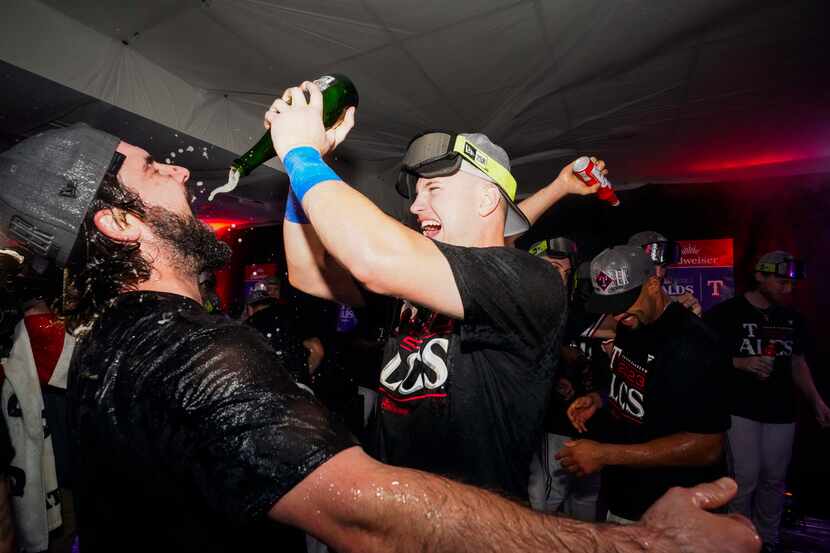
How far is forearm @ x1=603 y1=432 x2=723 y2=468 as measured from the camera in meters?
2.23

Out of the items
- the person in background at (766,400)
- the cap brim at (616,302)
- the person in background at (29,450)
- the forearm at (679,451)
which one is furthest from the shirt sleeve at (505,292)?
the person in background at (766,400)

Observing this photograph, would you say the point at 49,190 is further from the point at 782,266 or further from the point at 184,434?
the point at 782,266

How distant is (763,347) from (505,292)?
475cm

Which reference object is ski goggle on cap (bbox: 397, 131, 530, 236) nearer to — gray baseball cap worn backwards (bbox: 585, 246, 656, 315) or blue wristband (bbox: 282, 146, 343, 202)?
blue wristband (bbox: 282, 146, 343, 202)

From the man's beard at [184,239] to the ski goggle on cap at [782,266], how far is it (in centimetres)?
566

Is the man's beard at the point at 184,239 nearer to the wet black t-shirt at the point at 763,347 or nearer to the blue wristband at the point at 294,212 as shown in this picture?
the blue wristband at the point at 294,212

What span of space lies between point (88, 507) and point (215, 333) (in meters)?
0.61

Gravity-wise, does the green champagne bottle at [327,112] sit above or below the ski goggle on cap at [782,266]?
below

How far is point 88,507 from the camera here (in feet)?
3.42

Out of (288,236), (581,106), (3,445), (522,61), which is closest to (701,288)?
(581,106)

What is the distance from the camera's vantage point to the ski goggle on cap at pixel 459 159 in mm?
1772

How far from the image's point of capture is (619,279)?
2.97 metres

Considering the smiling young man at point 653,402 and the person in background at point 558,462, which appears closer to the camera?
the smiling young man at point 653,402

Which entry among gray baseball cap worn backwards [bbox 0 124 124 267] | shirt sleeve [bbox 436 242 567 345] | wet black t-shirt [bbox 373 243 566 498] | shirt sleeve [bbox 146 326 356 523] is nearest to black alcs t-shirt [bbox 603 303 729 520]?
wet black t-shirt [bbox 373 243 566 498]
